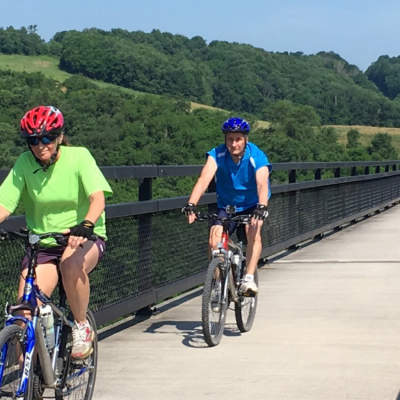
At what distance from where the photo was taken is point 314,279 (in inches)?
452

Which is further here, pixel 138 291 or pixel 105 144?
Answer: pixel 105 144

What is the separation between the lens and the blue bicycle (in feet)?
13.8

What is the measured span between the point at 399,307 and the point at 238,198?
2.21 metres

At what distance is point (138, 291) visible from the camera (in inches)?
333

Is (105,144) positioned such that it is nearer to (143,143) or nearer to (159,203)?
(143,143)

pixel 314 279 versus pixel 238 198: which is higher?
pixel 238 198

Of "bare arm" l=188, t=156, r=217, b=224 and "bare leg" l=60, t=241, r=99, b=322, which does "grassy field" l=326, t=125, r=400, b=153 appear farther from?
"bare leg" l=60, t=241, r=99, b=322

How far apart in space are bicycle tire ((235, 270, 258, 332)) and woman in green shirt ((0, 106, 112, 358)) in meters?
2.94

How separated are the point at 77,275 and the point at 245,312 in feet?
11.1

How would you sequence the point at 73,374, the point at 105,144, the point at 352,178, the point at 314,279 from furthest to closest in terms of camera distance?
the point at 105,144 < the point at 352,178 < the point at 314,279 < the point at 73,374

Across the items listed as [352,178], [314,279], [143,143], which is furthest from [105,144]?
[314,279]

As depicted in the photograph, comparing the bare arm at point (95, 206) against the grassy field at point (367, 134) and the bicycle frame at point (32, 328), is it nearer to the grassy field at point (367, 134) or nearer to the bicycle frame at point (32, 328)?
the bicycle frame at point (32, 328)

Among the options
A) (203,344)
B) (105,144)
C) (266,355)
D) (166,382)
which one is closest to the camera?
(166,382)

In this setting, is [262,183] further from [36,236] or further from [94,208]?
[36,236]
